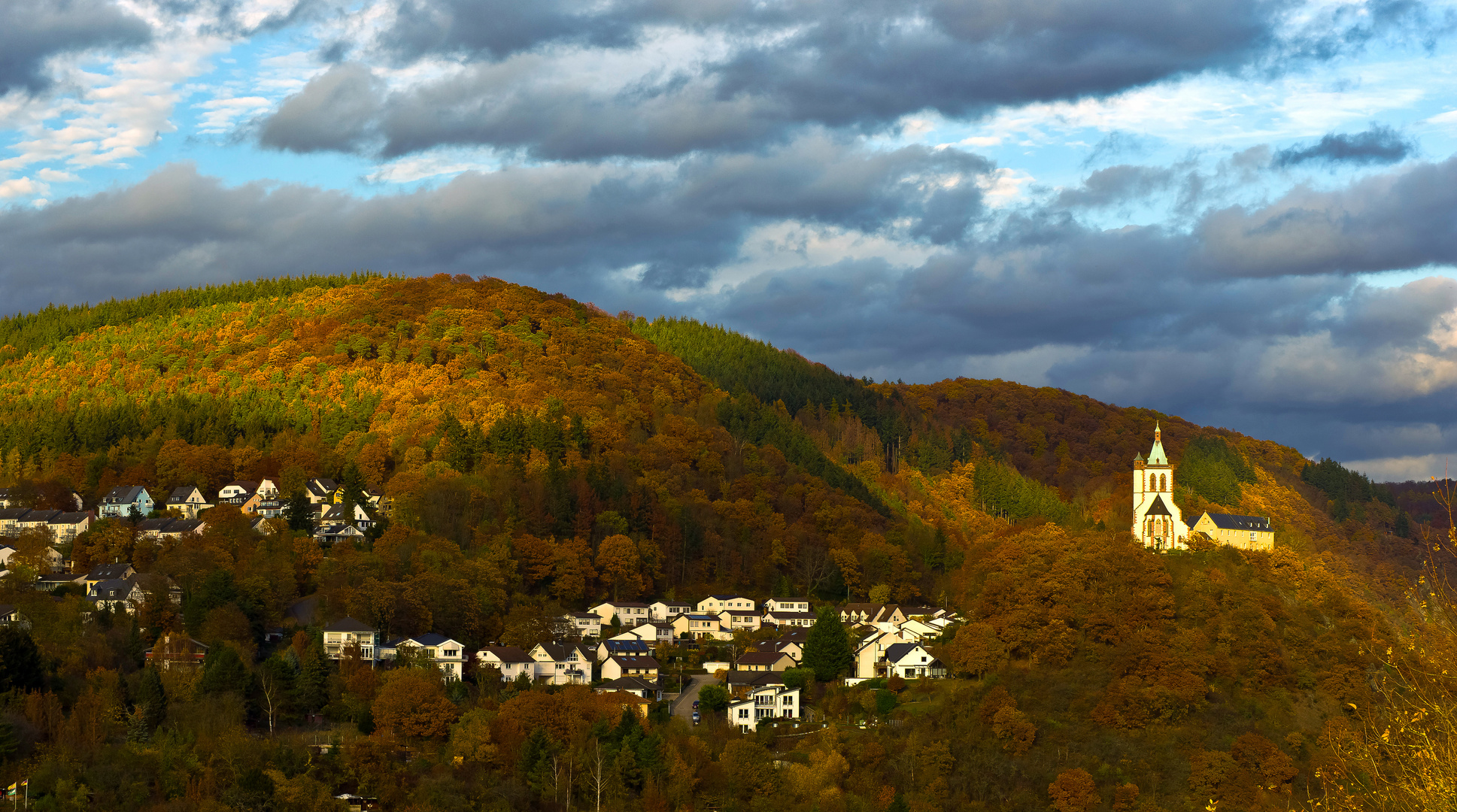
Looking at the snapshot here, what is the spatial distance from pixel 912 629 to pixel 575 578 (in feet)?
58.5

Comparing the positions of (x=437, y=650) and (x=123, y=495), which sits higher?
(x=123, y=495)

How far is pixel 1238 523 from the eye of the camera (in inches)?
3063

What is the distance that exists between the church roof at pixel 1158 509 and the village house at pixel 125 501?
57183 mm

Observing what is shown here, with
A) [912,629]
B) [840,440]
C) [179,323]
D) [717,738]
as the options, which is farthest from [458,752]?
[179,323]

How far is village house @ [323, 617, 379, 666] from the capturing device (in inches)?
2283

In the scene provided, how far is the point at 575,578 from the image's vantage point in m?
72.5

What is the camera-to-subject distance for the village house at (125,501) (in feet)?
257

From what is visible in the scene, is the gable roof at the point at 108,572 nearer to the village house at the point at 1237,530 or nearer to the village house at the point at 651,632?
the village house at the point at 651,632

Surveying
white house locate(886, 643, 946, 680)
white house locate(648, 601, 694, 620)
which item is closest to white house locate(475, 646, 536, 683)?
white house locate(648, 601, 694, 620)

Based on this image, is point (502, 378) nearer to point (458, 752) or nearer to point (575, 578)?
point (575, 578)

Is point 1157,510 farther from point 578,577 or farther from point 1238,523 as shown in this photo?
point 578,577

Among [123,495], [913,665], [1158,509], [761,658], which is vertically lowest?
[913,665]

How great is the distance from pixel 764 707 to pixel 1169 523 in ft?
97.4

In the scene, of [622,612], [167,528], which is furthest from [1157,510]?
[167,528]
